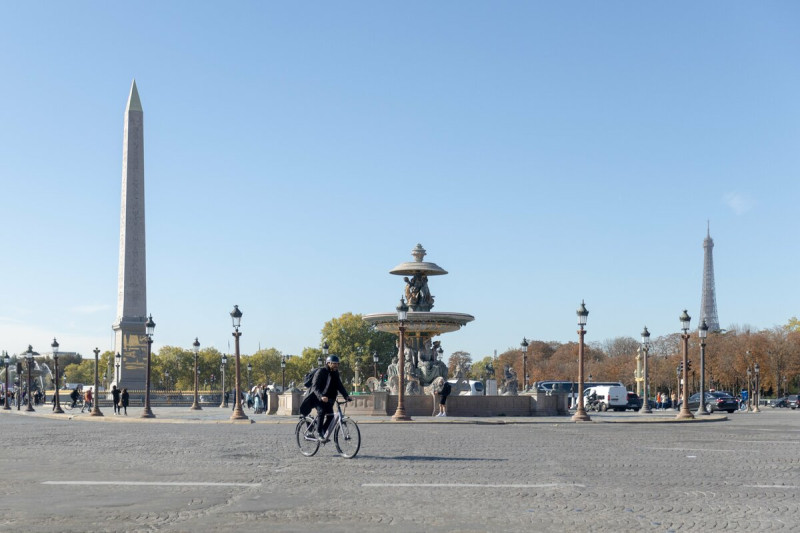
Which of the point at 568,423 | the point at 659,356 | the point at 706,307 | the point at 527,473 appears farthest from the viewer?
the point at 706,307

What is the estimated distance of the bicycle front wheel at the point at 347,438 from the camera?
47.7 feet

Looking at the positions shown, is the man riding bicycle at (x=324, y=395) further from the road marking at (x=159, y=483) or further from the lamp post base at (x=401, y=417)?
the lamp post base at (x=401, y=417)

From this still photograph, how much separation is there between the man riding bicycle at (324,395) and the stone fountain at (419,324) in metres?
23.8

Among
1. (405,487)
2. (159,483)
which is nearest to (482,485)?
(405,487)

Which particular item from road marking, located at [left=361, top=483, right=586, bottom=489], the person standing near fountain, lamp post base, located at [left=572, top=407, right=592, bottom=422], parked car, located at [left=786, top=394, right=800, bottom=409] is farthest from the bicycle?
parked car, located at [left=786, top=394, right=800, bottom=409]

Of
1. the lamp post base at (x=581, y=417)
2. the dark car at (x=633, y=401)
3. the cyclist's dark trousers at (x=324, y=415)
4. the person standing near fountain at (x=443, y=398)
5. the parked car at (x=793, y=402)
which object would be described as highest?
the cyclist's dark trousers at (x=324, y=415)

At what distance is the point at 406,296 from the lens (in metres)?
43.1

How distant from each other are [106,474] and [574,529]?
680 cm

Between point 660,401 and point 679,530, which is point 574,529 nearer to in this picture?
point 679,530

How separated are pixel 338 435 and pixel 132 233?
182 ft

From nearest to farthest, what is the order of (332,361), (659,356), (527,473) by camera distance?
1. (527,473)
2. (332,361)
3. (659,356)

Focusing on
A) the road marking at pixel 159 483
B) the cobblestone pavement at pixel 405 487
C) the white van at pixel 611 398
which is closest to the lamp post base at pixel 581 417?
the cobblestone pavement at pixel 405 487

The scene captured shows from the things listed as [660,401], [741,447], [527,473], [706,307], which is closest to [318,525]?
[527,473]

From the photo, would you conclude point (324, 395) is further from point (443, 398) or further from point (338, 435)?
point (443, 398)
